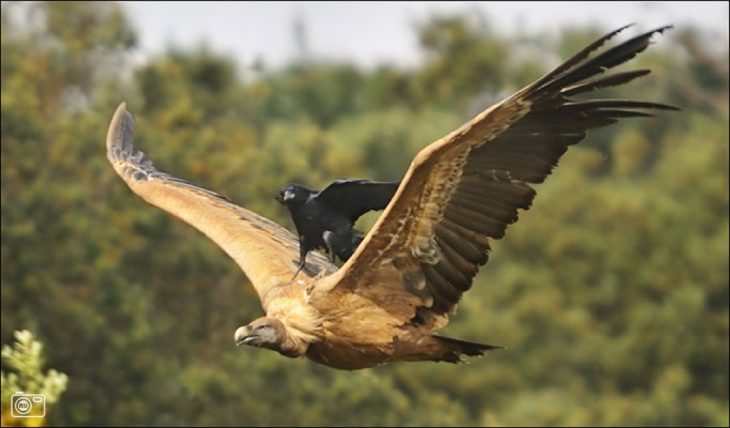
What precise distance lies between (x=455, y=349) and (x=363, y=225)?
982cm

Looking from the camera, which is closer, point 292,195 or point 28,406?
point 292,195

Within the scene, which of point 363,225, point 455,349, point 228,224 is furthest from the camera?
point 363,225

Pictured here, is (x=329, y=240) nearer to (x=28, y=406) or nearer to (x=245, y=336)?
(x=245, y=336)

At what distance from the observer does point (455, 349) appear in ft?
34.3

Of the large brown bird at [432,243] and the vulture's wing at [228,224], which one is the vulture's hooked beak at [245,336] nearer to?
the large brown bird at [432,243]

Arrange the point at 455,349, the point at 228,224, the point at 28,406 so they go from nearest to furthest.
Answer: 1. the point at 455,349
2. the point at 228,224
3. the point at 28,406

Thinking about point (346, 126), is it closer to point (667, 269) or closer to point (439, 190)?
point (667, 269)

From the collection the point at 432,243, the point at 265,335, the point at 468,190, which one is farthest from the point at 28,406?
the point at 468,190

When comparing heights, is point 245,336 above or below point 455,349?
above

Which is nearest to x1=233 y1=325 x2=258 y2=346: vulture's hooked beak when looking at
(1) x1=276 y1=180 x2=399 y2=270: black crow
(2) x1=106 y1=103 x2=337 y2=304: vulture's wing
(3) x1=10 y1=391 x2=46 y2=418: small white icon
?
(2) x1=106 y1=103 x2=337 y2=304: vulture's wing

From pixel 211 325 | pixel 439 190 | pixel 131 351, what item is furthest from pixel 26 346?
pixel 211 325

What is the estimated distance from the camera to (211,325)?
2450cm

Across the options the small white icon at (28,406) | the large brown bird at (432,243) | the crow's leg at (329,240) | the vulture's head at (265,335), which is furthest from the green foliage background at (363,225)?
the vulture's head at (265,335)

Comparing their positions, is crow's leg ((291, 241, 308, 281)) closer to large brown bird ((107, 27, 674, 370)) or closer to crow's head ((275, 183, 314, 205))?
large brown bird ((107, 27, 674, 370))
